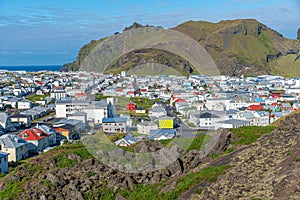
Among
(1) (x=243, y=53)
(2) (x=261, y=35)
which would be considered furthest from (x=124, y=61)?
(2) (x=261, y=35)

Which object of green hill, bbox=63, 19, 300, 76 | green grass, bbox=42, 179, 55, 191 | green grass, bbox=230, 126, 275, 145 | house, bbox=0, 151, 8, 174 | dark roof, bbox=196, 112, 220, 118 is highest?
green hill, bbox=63, 19, 300, 76

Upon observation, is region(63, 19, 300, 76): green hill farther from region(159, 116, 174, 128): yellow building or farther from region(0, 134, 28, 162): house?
region(0, 134, 28, 162): house

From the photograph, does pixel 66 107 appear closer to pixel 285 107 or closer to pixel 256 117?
pixel 256 117

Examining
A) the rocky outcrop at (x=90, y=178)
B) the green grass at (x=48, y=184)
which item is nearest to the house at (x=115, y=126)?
the rocky outcrop at (x=90, y=178)

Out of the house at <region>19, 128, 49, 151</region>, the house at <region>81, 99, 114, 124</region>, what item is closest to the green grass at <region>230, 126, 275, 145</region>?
the house at <region>19, 128, 49, 151</region>

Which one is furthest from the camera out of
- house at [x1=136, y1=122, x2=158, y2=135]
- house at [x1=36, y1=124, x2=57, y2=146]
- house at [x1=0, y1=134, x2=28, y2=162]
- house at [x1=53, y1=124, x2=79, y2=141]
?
house at [x1=136, y1=122, x2=158, y2=135]

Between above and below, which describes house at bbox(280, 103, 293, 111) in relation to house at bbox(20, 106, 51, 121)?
above
